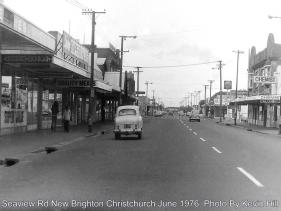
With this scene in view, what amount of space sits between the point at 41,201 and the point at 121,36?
1971 inches

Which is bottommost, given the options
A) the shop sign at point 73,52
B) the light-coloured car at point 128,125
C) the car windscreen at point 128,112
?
the light-coloured car at point 128,125

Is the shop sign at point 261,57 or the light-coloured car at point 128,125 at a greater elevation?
the shop sign at point 261,57

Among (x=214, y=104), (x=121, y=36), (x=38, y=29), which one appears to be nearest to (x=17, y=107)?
(x=38, y=29)

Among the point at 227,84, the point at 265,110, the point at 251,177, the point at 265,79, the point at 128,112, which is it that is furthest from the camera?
the point at 227,84

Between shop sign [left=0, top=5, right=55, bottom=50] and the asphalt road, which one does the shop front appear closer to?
shop sign [left=0, top=5, right=55, bottom=50]

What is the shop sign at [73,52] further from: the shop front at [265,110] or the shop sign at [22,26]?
the shop front at [265,110]

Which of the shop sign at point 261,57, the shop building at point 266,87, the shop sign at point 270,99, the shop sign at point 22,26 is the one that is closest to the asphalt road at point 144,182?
the shop sign at point 22,26

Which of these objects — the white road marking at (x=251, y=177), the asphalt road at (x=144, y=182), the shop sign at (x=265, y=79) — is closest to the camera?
the asphalt road at (x=144, y=182)

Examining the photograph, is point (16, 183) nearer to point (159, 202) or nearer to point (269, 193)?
point (159, 202)

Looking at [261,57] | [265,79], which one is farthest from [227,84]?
[265,79]

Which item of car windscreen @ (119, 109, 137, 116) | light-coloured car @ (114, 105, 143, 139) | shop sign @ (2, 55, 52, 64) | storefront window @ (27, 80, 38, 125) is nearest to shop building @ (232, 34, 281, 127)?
car windscreen @ (119, 109, 137, 116)

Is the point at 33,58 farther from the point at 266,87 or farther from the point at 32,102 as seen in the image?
the point at 266,87

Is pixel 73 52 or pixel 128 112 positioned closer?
pixel 128 112

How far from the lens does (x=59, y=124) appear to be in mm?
37219
